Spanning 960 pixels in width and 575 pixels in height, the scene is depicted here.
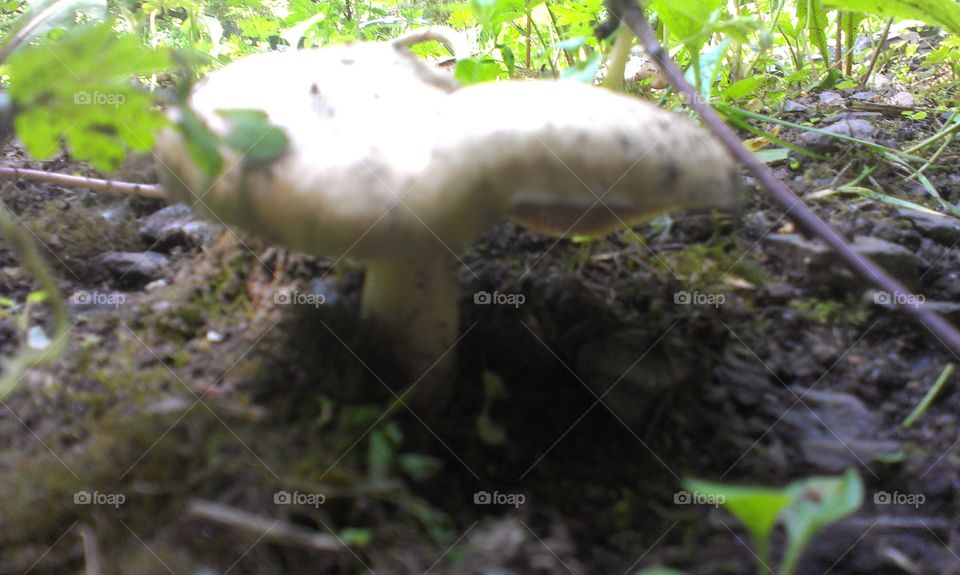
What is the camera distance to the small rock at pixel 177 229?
1.81m

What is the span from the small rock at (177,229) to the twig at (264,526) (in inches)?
40.6

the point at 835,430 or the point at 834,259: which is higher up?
the point at 834,259

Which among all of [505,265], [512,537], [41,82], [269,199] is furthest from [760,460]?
[41,82]

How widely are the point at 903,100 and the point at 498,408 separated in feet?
8.18

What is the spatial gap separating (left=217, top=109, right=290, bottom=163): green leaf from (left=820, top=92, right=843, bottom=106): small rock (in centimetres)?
233

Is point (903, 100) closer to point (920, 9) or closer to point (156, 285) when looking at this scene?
point (920, 9)

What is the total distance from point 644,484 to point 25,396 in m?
1.23

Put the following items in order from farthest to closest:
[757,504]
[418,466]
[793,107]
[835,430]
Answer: [793,107]
[835,430]
[418,466]
[757,504]

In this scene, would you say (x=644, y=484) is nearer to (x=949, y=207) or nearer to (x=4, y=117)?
(x=4, y=117)

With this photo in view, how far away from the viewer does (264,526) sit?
2.96ft

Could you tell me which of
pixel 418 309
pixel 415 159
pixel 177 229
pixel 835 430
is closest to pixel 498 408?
pixel 418 309

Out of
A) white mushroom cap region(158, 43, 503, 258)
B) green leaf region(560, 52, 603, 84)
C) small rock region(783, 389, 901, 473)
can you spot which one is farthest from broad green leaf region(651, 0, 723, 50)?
small rock region(783, 389, 901, 473)

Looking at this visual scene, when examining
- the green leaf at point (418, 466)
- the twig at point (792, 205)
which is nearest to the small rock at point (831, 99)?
the twig at point (792, 205)

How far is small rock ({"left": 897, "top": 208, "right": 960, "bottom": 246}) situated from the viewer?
1772 millimetres
